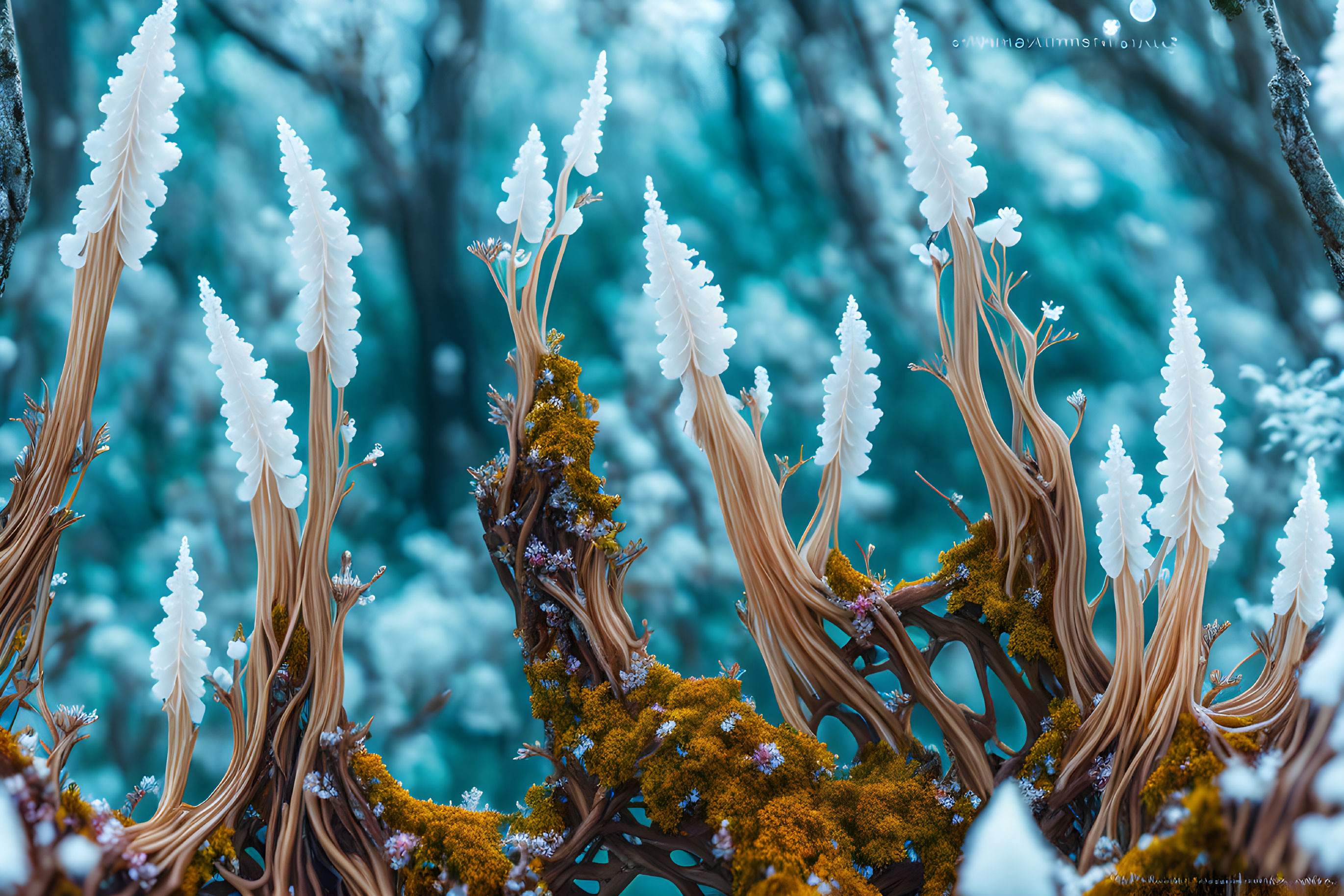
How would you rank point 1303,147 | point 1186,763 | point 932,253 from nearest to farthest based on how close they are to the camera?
point 1186,763
point 932,253
point 1303,147

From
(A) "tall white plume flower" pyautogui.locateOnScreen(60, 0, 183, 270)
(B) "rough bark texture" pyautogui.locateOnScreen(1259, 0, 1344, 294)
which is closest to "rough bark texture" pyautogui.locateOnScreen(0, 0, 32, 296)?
(A) "tall white plume flower" pyautogui.locateOnScreen(60, 0, 183, 270)

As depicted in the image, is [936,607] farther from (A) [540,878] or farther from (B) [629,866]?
(A) [540,878]

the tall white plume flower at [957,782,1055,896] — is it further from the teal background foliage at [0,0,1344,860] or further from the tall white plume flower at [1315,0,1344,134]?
the teal background foliage at [0,0,1344,860]

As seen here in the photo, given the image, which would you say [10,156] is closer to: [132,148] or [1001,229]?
[132,148]

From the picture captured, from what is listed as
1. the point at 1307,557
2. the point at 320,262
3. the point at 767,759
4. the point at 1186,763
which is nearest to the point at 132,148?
the point at 320,262

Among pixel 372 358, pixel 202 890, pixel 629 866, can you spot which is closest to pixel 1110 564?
pixel 629 866

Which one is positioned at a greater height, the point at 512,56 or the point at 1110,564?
the point at 512,56

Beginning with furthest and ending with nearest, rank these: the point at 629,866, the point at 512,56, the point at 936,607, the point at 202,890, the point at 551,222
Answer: the point at 512,56
the point at 551,222
the point at 936,607
the point at 629,866
the point at 202,890
